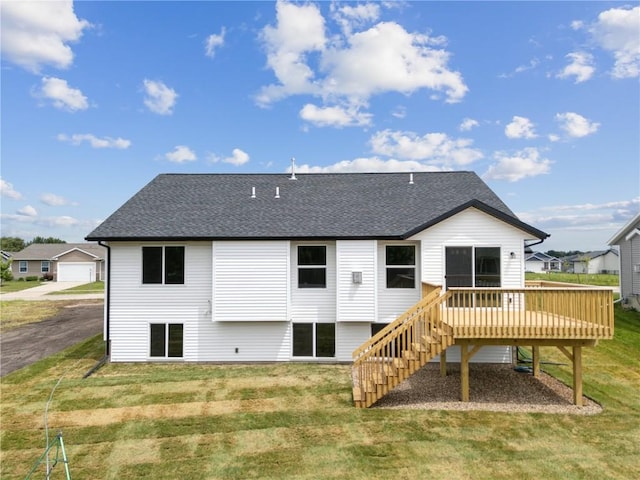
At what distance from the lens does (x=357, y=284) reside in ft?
38.1

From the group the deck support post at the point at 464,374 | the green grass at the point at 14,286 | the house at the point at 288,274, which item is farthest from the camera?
the green grass at the point at 14,286

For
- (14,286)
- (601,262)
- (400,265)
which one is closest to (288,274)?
(400,265)

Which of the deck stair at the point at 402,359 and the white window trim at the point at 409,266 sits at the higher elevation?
the white window trim at the point at 409,266

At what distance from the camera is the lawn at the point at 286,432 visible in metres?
5.95

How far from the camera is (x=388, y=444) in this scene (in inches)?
264

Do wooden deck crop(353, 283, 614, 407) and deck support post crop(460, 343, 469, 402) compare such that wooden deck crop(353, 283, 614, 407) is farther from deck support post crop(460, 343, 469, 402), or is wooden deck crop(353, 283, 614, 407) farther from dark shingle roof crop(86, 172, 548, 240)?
dark shingle roof crop(86, 172, 548, 240)

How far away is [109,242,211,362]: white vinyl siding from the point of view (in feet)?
39.6

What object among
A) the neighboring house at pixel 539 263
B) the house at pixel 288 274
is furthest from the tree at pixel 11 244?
the neighboring house at pixel 539 263

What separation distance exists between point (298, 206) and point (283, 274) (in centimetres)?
312

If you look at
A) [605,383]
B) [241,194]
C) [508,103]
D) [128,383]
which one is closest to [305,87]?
[241,194]

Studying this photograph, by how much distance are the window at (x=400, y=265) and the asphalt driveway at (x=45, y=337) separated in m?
12.5

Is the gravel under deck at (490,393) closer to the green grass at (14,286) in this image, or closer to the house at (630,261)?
the house at (630,261)

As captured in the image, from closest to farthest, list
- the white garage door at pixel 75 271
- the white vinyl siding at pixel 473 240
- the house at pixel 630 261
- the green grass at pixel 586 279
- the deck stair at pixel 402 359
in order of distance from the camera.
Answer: the deck stair at pixel 402 359
the white vinyl siding at pixel 473 240
the house at pixel 630 261
the green grass at pixel 586 279
the white garage door at pixel 75 271

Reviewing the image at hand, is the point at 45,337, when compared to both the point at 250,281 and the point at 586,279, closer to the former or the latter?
the point at 250,281
